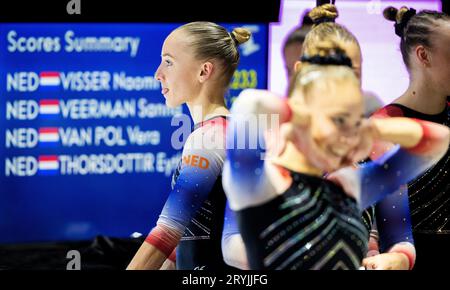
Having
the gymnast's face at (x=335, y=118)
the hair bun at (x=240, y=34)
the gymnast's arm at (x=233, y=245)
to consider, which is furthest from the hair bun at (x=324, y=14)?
the gymnast's arm at (x=233, y=245)

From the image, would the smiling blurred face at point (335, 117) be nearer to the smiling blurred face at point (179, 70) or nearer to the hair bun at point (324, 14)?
the hair bun at point (324, 14)

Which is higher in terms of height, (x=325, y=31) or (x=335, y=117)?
(x=325, y=31)

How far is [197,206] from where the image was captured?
2557mm

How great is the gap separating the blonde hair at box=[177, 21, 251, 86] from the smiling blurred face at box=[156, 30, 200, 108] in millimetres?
26

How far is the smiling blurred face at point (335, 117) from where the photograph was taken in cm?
195

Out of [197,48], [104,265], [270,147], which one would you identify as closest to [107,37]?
[104,265]

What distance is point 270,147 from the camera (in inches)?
80.7

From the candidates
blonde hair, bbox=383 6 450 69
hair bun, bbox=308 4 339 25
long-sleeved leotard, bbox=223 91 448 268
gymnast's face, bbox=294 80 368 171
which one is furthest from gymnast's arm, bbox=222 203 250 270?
blonde hair, bbox=383 6 450 69

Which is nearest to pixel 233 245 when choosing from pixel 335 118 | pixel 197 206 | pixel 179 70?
pixel 197 206

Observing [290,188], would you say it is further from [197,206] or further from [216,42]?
[216,42]

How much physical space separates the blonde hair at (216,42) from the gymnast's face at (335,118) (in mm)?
712

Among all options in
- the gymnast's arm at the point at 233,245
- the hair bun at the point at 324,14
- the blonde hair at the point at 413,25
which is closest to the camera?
the gymnast's arm at the point at 233,245

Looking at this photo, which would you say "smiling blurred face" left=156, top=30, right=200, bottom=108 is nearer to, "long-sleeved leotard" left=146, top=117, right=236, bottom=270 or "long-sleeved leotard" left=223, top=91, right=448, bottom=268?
"long-sleeved leotard" left=146, top=117, right=236, bottom=270

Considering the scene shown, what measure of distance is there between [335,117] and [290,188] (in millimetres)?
207
